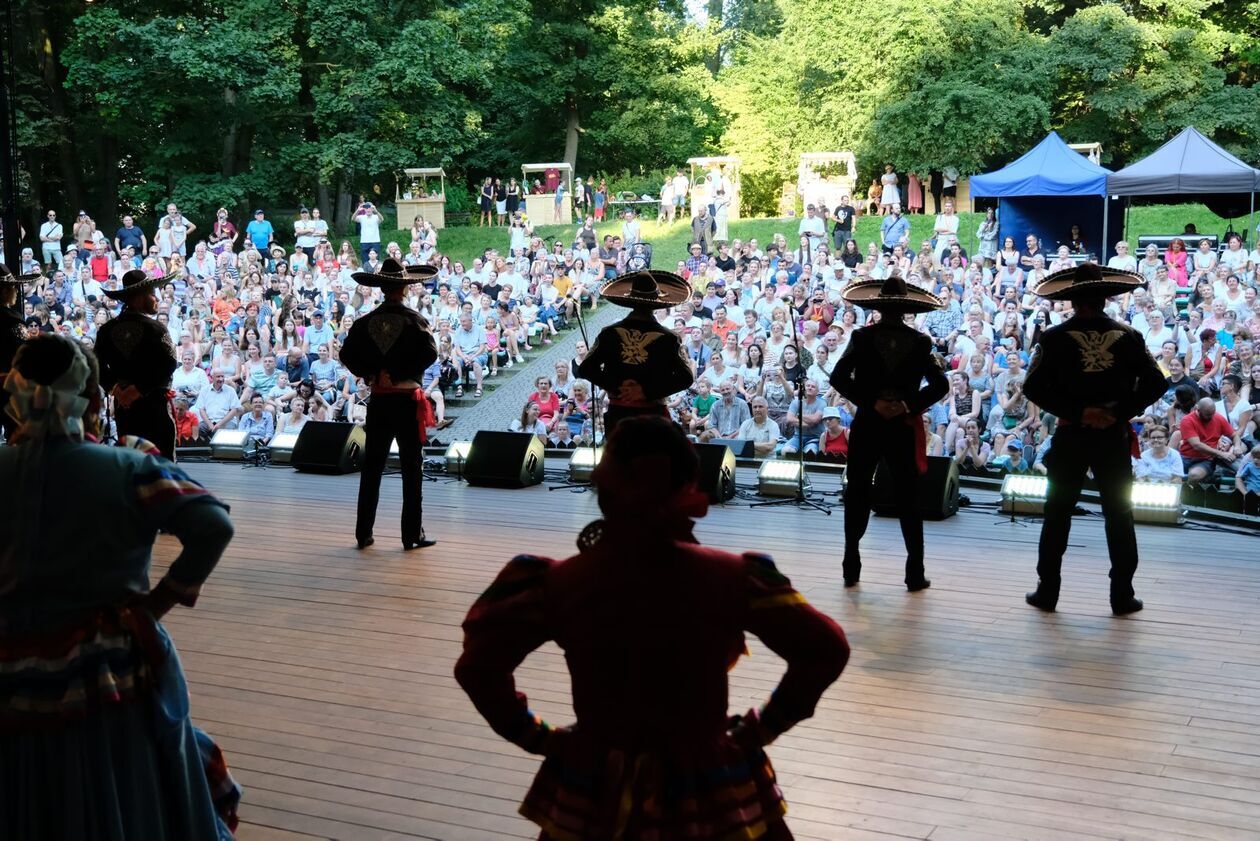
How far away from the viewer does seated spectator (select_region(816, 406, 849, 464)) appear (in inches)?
405

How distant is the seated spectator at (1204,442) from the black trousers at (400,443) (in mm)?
5243

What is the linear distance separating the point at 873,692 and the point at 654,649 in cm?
300

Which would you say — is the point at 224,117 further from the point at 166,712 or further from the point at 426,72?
the point at 166,712

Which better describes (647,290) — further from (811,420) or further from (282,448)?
(282,448)

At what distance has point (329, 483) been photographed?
10.1 meters

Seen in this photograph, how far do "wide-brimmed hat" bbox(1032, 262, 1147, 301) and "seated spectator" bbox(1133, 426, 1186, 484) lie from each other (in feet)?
10.1

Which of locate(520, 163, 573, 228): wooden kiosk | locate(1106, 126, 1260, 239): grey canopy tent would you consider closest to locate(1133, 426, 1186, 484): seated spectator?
locate(1106, 126, 1260, 239): grey canopy tent

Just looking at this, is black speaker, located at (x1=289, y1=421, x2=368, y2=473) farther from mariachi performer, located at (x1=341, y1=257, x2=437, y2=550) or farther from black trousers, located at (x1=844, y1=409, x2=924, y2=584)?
black trousers, located at (x1=844, y1=409, x2=924, y2=584)

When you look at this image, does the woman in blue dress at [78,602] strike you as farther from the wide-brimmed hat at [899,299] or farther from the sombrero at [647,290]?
the sombrero at [647,290]

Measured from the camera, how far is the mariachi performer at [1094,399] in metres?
5.80

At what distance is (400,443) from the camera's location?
294 inches

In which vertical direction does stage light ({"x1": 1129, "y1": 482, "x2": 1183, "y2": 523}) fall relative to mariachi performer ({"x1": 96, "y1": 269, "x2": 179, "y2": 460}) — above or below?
below

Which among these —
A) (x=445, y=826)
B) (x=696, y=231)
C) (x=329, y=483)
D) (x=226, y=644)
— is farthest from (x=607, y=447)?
(x=696, y=231)

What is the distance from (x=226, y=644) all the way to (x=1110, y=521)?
12.8 ft
